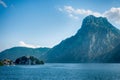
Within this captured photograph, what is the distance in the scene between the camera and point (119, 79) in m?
134

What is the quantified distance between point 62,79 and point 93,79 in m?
18.5

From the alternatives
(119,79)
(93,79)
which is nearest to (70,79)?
(93,79)

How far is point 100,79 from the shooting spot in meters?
139

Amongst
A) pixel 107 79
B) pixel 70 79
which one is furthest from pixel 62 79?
pixel 107 79

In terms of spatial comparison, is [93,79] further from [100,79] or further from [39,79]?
[39,79]

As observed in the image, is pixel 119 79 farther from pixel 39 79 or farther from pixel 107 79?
pixel 39 79

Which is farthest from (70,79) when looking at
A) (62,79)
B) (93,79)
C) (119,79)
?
(119,79)

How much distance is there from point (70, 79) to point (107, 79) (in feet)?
72.2

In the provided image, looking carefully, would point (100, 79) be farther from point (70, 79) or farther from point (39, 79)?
point (39, 79)

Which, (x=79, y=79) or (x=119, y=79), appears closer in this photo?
(x=119, y=79)

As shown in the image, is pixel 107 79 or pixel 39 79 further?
pixel 39 79

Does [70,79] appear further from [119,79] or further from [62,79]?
[119,79]

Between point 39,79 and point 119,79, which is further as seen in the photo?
point 39,79

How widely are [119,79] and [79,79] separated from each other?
23.2 metres
